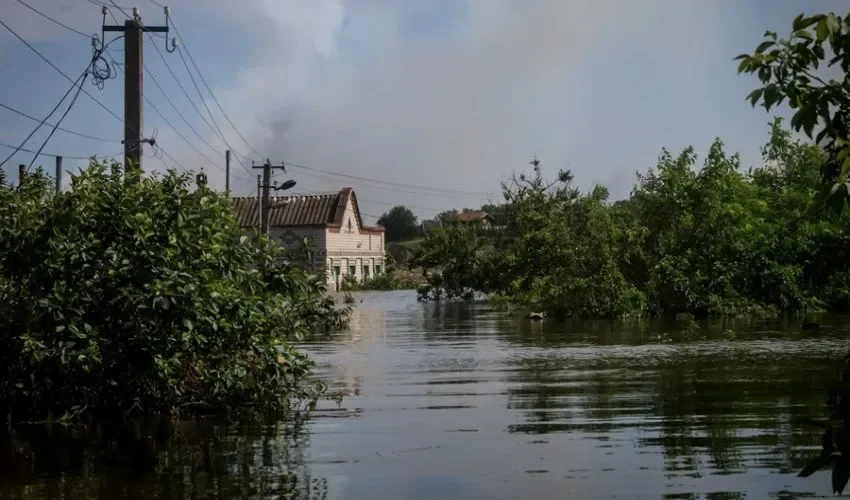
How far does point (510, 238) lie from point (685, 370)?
1432 inches

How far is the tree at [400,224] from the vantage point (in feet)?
450

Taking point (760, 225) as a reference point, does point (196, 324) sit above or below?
below

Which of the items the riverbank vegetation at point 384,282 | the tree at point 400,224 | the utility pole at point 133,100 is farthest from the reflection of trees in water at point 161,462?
the tree at point 400,224

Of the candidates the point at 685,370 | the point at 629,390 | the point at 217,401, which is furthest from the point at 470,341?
the point at 217,401

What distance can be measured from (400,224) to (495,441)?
12742 cm

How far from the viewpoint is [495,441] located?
39.0ft

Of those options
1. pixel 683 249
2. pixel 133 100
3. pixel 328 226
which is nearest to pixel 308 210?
pixel 328 226

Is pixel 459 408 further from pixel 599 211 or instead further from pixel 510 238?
pixel 510 238

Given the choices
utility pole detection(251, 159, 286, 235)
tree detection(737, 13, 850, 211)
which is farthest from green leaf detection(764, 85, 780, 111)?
utility pole detection(251, 159, 286, 235)

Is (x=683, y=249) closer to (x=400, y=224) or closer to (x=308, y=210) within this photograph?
(x=308, y=210)

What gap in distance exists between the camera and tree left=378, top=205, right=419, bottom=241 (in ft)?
450

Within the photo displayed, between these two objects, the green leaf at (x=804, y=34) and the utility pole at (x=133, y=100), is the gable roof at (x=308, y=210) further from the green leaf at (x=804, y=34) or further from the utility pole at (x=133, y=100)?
the green leaf at (x=804, y=34)

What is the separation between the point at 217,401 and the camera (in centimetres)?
1423

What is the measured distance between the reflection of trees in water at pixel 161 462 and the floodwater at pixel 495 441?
3 centimetres
